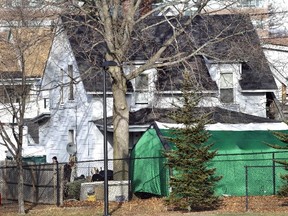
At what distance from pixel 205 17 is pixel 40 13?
8004 millimetres

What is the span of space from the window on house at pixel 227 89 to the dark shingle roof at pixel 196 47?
27.0 inches

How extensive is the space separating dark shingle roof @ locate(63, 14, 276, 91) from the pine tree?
452cm

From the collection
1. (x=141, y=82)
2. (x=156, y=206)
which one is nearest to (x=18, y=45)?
(x=156, y=206)

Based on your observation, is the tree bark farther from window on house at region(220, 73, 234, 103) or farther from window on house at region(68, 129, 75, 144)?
window on house at region(68, 129, 75, 144)

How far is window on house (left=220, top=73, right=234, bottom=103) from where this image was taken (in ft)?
128

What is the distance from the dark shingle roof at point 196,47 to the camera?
96.5 feet

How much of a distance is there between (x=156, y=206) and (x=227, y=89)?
47.9ft

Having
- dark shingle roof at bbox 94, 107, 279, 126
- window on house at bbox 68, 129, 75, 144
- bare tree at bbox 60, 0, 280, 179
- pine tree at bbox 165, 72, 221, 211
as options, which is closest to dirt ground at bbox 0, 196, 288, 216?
pine tree at bbox 165, 72, 221, 211

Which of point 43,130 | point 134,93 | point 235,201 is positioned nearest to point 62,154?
point 43,130

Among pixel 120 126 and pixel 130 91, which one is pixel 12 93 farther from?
pixel 130 91

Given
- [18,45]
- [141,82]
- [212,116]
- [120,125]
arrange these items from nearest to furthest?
[18,45] < [120,125] < [212,116] < [141,82]

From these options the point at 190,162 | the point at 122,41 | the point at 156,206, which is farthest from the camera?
the point at 122,41

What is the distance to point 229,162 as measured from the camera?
29641mm

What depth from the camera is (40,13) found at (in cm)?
2792
